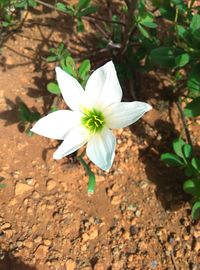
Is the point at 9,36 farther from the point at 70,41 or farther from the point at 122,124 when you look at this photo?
the point at 122,124

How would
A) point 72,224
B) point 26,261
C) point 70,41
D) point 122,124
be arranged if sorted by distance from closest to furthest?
1. point 122,124
2. point 26,261
3. point 72,224
4. point 70,41

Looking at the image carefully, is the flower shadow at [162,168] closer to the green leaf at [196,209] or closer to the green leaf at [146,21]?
the green leaf at [196,209]

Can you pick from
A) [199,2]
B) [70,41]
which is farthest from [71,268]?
[199,2]

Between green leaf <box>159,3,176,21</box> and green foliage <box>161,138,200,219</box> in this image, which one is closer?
green foliage <box>161,138,200,219</box>

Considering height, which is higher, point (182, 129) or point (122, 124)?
point (122, 124)

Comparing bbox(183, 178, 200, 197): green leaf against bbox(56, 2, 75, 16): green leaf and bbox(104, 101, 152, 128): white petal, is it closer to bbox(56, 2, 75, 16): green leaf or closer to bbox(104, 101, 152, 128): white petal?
bbox(104, 101, 152, 128): white petal

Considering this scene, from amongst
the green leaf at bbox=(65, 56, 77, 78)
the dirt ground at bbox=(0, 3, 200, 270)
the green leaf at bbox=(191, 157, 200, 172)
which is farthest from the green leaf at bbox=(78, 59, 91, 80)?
the green leaf at bbox=(191, 157, 200, 172)
